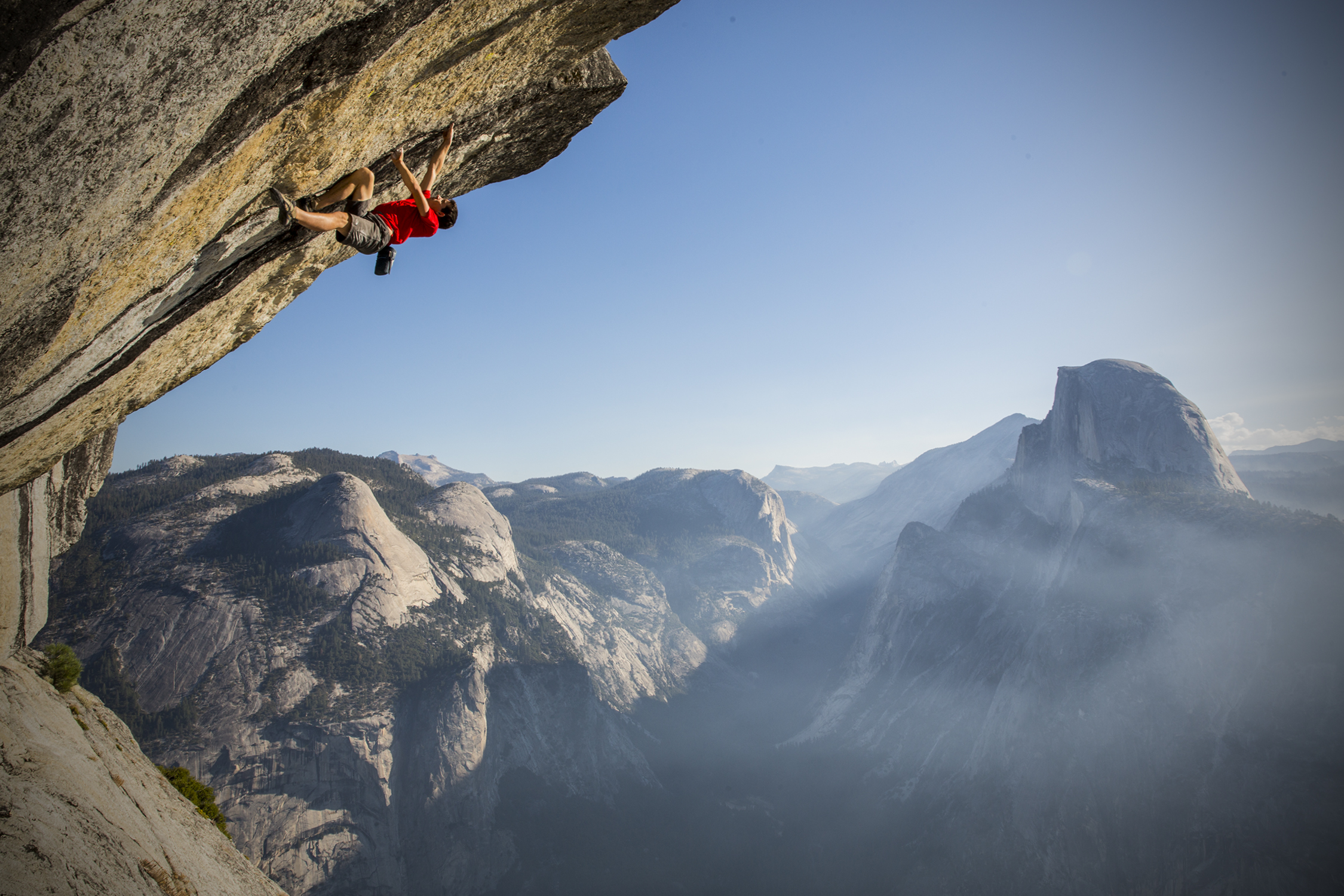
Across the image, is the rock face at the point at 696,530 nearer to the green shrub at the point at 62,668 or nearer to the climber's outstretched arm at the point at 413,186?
the green shrub at the point at 62,668

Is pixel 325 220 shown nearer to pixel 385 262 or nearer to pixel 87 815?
pixel 385 262

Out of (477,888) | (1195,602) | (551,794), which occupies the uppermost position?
(1195,602)

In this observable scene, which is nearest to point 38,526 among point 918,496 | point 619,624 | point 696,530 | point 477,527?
point 477,527

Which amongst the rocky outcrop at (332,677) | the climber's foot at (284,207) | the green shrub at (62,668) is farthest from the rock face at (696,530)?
the climber's foot at (284,207)

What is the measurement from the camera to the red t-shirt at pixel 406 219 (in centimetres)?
643

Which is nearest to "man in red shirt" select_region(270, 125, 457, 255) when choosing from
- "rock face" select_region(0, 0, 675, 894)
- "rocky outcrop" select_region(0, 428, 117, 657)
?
"rock face" select_region(0, 0, 675, 894)

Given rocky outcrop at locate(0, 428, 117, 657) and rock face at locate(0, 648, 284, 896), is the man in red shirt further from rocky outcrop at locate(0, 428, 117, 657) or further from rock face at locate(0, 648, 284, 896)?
rocky outcrop at locate(0, 428, 117, 657)

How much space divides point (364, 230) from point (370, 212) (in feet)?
1.58

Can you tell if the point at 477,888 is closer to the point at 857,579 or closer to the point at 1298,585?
the point at 1298,585

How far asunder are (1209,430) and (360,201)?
102502 mm

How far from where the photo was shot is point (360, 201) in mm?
6098

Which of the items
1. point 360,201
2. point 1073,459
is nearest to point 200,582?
point 360,201

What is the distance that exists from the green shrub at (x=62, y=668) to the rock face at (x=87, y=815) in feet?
1.15

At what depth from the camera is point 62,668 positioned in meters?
18.4
